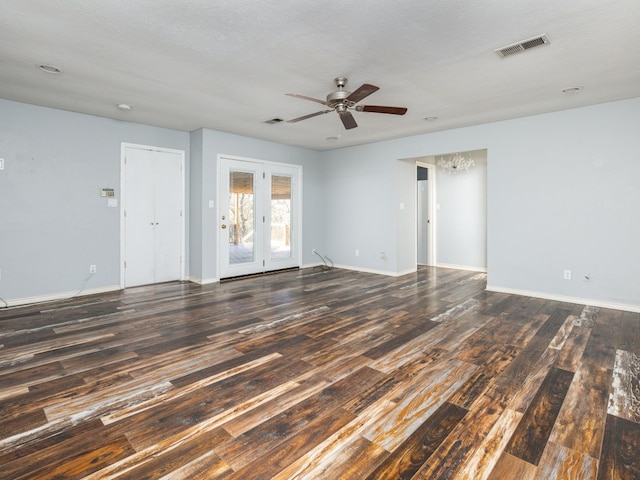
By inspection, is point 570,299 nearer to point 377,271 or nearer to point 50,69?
point 377,271

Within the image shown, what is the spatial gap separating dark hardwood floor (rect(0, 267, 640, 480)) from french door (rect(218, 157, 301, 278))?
7.22 ft

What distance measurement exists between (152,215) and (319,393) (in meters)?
4.60

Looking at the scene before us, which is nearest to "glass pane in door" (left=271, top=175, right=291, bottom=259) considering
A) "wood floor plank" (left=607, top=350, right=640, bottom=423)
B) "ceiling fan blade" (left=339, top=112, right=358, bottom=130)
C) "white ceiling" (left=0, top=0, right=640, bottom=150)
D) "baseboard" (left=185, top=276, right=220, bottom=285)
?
"baseboard" (left=185, top=276, right=220, bottom=285)

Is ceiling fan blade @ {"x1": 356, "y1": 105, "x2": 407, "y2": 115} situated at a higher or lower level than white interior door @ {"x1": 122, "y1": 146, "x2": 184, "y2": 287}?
higher

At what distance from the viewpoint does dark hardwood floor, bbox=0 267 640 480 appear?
5.45 feet

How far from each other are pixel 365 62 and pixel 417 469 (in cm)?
316

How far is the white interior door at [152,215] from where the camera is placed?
5434mm

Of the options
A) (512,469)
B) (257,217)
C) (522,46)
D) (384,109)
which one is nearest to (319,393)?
(512,469)

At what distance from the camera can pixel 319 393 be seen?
2293 mm

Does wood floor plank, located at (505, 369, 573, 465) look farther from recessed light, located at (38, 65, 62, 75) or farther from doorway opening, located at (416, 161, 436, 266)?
doorway opening, located at (416, 161, 436, 266)

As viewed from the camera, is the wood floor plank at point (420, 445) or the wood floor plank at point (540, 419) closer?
the wood floor plank at point (420, 445)

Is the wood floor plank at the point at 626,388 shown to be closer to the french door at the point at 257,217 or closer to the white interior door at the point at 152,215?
the french door at the point at 257,217

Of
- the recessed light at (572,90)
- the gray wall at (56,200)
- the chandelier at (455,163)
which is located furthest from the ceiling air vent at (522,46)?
the gray wall at (56,200)

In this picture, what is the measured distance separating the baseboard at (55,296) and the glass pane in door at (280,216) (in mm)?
2894
